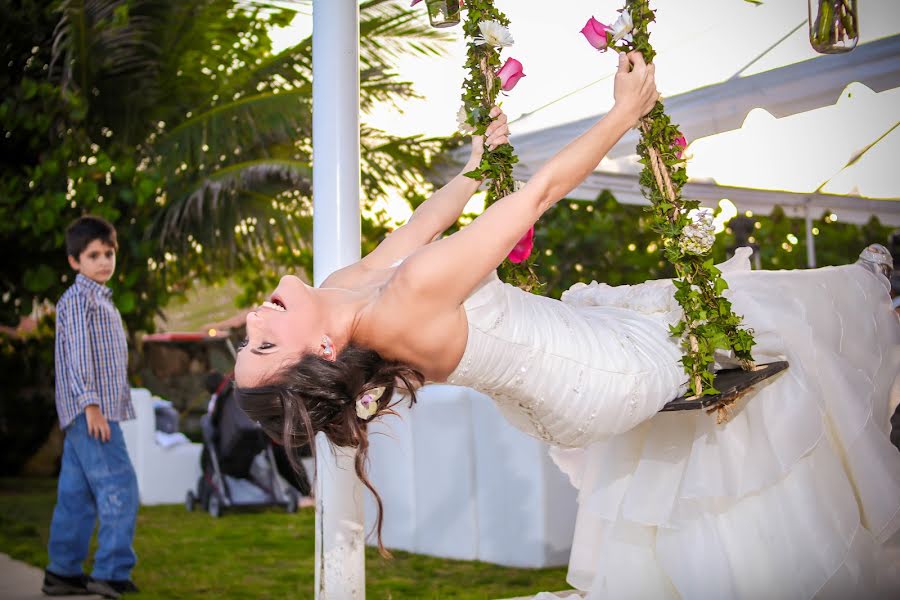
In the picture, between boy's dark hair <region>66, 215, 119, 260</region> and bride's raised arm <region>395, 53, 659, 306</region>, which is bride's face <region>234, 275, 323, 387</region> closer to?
bride's raised arm <region>395, 53, 659, 306</region>

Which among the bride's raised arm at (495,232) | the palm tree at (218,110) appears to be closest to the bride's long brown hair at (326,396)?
the bride's raised arm at (495,232)

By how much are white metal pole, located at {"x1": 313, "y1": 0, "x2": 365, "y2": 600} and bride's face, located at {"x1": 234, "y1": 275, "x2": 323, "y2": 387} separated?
1.20 meters

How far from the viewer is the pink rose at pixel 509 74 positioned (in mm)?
2938

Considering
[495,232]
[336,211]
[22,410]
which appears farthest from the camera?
[22,410]

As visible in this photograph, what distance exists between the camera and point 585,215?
10.8 meters

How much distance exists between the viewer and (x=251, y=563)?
5590 millimetres

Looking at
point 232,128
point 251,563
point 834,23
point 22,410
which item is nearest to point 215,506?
point 251,563

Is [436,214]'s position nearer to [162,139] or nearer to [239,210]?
[239,210]

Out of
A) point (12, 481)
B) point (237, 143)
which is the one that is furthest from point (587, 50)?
point (12, 481)

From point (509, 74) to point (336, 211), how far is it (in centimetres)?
112

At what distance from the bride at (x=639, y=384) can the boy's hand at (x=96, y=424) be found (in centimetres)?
225

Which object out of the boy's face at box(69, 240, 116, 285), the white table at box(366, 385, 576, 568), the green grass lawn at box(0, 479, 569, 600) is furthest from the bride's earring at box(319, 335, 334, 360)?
the boy's face at box(69, 240, 116, 285)

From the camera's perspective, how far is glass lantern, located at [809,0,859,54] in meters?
2.89

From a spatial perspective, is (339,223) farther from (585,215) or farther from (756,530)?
(585,215)
